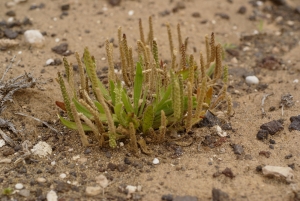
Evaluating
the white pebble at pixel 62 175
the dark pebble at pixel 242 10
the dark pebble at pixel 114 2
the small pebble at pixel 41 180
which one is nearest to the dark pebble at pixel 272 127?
the white pebble at pixel 62 175

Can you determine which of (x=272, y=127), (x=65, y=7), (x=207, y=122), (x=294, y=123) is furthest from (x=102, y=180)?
(x=65, y=7)

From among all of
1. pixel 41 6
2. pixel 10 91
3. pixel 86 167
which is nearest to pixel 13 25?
pixel 41 6

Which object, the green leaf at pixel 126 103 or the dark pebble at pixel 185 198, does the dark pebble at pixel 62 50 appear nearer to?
the green leaf at pixel 126 103

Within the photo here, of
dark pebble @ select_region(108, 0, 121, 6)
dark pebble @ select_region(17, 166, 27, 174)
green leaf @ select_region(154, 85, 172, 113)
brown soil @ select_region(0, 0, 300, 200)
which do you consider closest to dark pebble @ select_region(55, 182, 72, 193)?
brown soil @ select_region(0, 0, 300, 200)

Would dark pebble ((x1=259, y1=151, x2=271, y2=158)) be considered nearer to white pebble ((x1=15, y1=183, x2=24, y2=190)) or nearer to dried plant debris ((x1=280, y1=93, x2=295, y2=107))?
dried plant debris ((x1=280, y1=93, x2=295, y2=107))

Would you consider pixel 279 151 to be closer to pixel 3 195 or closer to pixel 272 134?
pixel 272 134

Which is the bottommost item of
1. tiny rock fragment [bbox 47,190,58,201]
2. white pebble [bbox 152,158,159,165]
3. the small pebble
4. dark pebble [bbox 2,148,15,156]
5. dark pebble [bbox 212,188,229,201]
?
white pebble [bbox 152,158,159,165]
